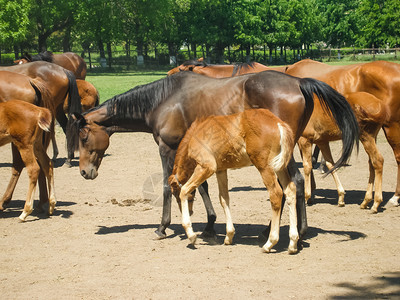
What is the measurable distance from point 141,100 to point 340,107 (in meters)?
2.60

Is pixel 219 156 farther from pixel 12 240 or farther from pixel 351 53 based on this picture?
pixel 351 53

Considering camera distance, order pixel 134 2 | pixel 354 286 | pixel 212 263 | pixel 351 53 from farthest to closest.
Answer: pixel 351 53
pixel 134 2
pixel 212 263
pixel 354 286

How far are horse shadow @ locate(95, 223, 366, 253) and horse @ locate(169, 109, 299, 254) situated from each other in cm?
39

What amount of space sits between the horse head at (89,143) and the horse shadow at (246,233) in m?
0.90

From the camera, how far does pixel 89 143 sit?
295 inches

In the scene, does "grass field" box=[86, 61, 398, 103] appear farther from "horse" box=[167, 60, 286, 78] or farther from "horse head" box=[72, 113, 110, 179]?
"horse head" box=[72, 113, 110, 179]

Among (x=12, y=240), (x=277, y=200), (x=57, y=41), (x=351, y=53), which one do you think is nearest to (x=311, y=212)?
(x=277, y=200)

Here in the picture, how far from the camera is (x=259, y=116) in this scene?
616 cm

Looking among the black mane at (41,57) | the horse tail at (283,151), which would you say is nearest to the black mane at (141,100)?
the horse tail at (283,151)

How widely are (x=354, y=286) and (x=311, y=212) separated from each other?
344 centimetres

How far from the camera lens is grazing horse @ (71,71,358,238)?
6.64m

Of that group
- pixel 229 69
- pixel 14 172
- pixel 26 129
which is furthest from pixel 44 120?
Answer: pixel 229 69

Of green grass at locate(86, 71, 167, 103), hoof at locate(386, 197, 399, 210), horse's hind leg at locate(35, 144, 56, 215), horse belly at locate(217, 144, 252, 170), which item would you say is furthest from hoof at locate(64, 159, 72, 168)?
green grass at locate(86, 71, 167, 103)

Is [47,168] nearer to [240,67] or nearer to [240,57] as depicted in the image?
[240,67]
